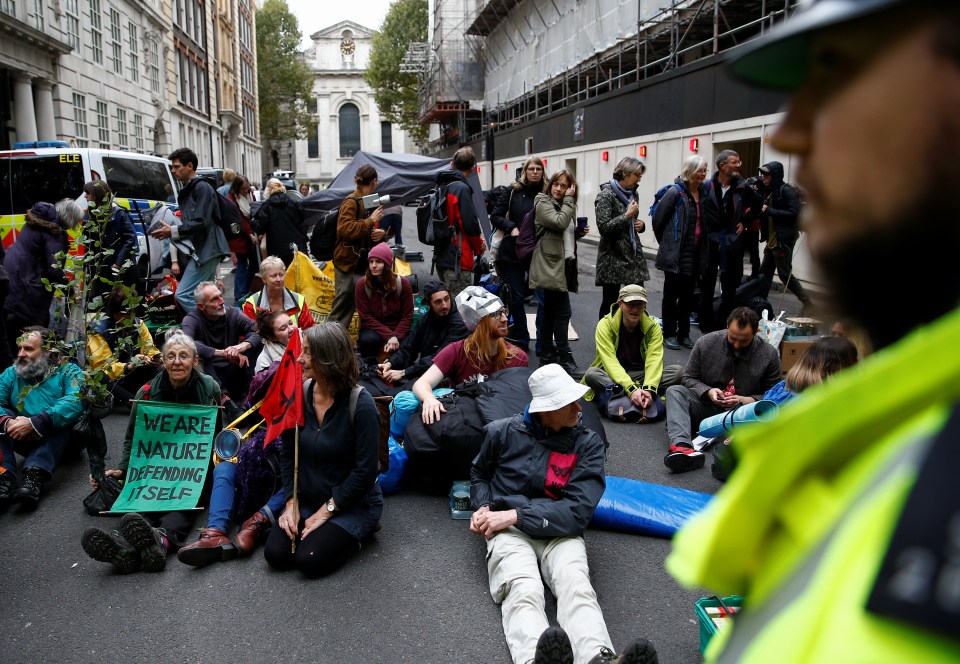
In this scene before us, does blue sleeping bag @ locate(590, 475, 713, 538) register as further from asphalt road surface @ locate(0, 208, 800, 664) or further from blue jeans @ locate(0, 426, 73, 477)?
blue jeans @ locate(0, 426, 73, 477)

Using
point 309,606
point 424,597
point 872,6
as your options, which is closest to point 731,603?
point 424,597

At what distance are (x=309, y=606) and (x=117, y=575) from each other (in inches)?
45.9

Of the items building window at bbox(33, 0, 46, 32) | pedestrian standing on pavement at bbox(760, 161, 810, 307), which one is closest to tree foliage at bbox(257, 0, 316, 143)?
building window at bbox(33, 0, 46, 32)

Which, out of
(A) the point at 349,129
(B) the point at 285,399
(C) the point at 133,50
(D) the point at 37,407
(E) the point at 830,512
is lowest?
(D) the point at 37,407

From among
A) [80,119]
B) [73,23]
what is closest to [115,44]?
[73,23]

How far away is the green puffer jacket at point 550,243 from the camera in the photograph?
7.86m

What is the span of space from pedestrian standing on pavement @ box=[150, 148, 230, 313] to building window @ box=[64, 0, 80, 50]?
53.7ft

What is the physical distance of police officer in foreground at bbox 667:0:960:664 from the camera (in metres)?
0.54

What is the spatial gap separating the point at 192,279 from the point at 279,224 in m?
1.79

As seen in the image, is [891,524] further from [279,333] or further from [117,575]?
[279,333]

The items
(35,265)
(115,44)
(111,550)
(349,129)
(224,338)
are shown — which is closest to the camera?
(111,550)

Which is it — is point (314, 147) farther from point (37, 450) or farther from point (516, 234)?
point (37, 450)

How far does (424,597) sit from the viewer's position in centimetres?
405

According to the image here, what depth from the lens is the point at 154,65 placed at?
32.3 metres
